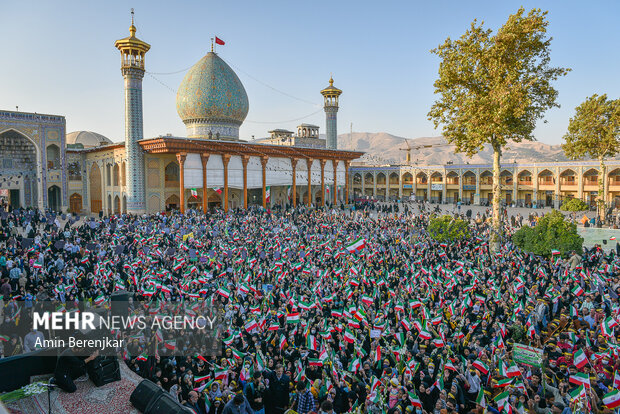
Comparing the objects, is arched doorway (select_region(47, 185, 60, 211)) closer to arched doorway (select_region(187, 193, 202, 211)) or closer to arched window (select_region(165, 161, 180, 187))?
arched window (select_region(165, 161, 180, 187))

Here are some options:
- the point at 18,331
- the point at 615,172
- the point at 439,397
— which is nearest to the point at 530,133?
the point at 439,397

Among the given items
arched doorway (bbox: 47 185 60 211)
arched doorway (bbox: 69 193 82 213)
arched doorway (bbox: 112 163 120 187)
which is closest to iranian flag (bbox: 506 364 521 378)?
arched doorway (bbox: 112 163 120 187)

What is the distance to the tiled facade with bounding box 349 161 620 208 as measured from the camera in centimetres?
3941

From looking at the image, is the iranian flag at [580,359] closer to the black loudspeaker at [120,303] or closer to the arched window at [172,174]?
the black loudspeaker at [120,303]

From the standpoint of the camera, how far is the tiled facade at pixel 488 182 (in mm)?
39406

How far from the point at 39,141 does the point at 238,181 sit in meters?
15.2

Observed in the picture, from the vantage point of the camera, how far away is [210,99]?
33531mm

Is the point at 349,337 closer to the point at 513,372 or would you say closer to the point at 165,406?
the point at 513,372

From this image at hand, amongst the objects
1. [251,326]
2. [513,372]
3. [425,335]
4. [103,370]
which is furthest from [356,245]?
Answer: [103,370]

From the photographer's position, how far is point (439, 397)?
6.14 metres

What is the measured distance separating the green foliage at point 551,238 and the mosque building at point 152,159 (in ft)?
61.6

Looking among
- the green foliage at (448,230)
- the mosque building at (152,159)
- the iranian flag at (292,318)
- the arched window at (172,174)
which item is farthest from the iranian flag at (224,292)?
the arched window at (172,174)

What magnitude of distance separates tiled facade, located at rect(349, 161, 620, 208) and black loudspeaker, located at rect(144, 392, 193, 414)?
41327 mm

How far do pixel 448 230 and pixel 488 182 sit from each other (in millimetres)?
32062
